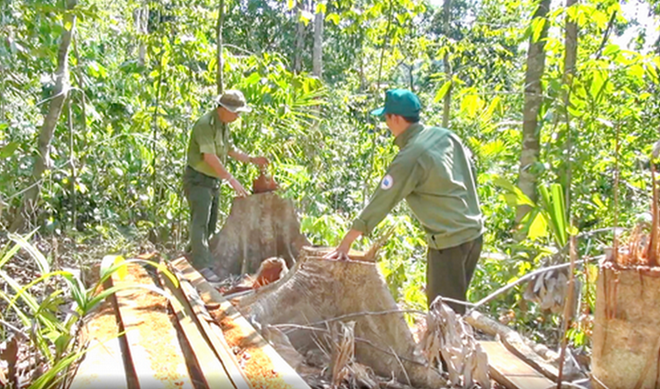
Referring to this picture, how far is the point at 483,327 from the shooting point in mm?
3662

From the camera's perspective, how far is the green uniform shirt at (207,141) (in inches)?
209

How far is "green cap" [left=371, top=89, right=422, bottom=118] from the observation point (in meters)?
3.71

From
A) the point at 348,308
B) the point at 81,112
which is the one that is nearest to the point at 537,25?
the point at 348,308

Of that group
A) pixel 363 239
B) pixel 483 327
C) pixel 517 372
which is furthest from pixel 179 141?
pixel 517 372

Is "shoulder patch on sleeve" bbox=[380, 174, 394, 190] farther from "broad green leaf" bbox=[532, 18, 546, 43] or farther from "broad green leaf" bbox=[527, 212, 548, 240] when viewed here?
"broad green leaf" bbox=[532, 18, 546, 43]

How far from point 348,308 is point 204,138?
7.96 ft

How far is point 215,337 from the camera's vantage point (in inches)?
112

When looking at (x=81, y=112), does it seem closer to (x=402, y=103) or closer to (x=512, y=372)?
(x=402, y=103)

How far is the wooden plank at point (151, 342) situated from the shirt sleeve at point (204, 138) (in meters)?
1.88

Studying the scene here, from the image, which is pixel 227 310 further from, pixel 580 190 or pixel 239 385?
pixel 580 190

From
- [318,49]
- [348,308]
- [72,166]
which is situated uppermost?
[318,49]

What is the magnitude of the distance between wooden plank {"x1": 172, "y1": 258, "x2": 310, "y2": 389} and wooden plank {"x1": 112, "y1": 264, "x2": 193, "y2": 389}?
0.97 ft

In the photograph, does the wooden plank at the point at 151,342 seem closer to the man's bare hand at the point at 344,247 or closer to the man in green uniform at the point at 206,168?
the man's bare hand at the point at 344,247

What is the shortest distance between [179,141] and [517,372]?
18.6 ft
